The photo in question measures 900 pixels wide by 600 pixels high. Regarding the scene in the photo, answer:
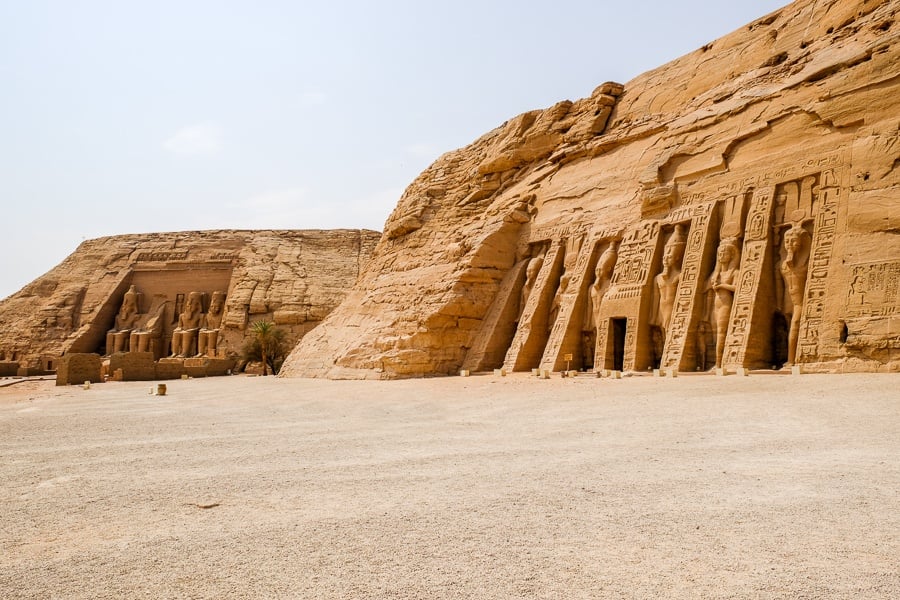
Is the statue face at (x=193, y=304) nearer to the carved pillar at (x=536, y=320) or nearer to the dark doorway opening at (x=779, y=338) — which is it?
the carved pillar at (x=536, y=320)

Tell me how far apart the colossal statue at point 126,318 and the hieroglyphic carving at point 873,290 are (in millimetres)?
37542

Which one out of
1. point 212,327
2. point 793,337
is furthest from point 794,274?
point 212,327

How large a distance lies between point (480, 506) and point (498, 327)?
45.3ft

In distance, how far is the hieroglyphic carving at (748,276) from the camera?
1209cm

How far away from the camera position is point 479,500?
4.41 meters

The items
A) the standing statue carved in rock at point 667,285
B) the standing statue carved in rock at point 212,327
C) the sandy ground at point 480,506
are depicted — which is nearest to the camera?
the sandy ground at point 480,506

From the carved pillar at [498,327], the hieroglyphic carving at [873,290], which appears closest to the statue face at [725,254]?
the hieroglyphic carving at [873,290]

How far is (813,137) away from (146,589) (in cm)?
1312

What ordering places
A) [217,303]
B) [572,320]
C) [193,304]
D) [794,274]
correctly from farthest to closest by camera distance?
[193,304], [217,303], [572,320], [794,274]

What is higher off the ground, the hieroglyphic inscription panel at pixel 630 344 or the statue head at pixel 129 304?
the statue head at pixel 129 304

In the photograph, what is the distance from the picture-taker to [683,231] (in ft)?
47.9

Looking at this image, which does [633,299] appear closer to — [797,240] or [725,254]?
[725,254]

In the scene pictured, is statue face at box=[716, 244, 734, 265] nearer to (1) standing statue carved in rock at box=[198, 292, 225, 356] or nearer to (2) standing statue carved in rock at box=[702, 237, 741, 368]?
(2) standing statue carved in rock at box=[702, 237, 741, 368]

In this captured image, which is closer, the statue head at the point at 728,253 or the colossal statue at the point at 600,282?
the statue head at the point at 728,253
